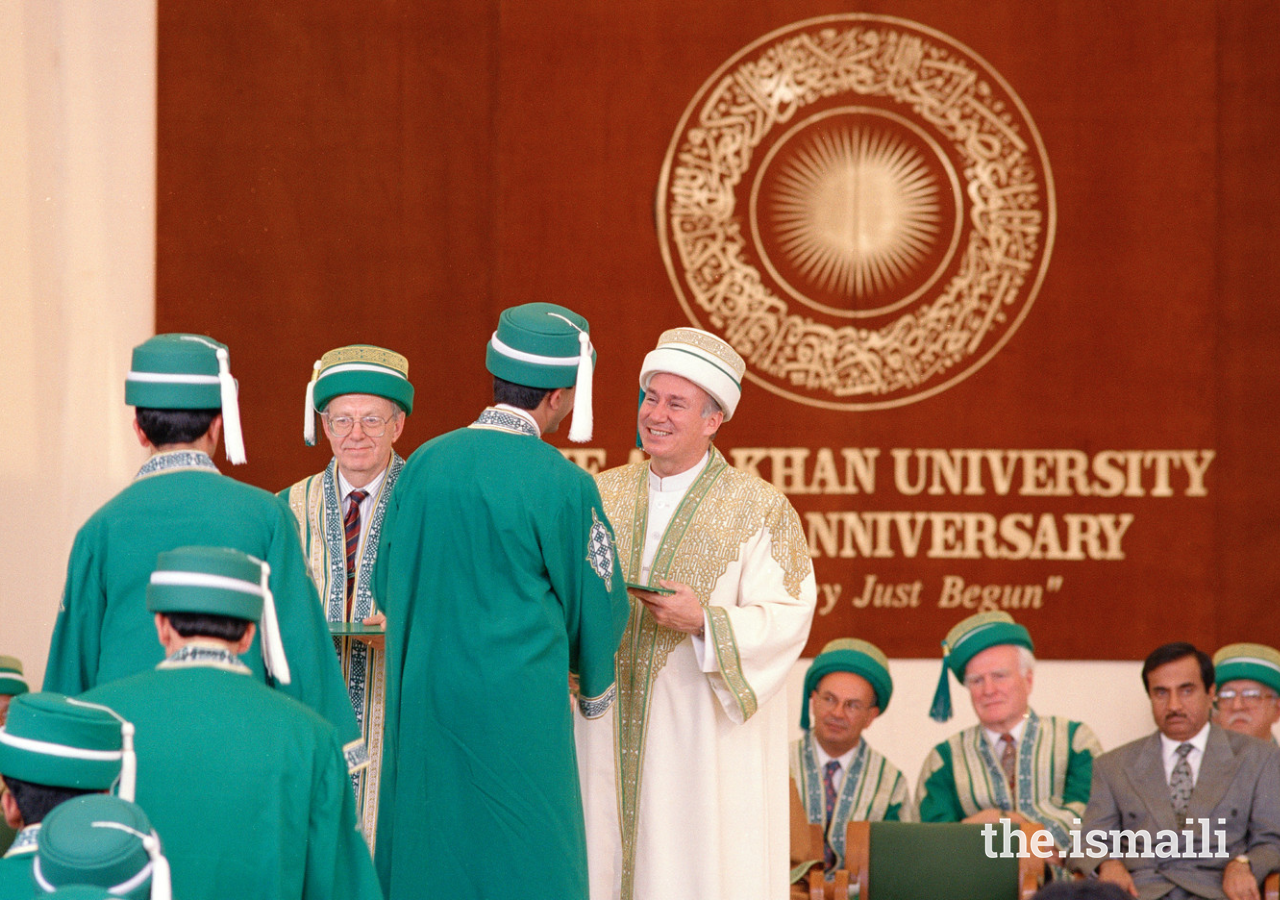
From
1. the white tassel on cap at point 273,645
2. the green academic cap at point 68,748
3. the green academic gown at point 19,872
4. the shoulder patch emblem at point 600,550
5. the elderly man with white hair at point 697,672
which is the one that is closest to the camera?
the green academic gown at point 19,872

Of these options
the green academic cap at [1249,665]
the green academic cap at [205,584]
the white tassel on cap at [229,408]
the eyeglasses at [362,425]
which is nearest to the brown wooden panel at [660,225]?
the green academic cap at [1249,665]

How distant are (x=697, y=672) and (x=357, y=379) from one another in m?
1.31

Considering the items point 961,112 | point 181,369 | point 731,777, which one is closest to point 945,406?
point 961,112

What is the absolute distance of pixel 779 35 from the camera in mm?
6633

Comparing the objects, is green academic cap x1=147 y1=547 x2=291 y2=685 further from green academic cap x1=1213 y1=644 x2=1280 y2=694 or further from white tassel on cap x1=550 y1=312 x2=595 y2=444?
green academic cap x1=1213 y1=644 x2=1280 y2=694

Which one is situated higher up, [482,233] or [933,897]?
[482,233]

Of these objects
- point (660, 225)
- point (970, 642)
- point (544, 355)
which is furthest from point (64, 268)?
point (970, 642)

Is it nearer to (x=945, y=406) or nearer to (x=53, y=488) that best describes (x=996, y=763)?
(x=945, y=406)

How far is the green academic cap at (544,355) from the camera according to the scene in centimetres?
376

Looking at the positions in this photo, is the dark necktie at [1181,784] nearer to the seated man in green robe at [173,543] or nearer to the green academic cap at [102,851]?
the seated man in green robe at [173,543]

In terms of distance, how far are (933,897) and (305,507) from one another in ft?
7.34

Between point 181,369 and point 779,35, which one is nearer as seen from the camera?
point 181,369

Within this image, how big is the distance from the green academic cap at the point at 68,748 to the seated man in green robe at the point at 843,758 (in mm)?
3489

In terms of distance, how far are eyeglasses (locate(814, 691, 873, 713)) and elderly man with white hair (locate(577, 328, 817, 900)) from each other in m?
1.41
